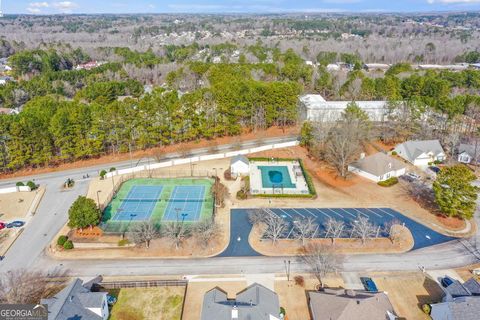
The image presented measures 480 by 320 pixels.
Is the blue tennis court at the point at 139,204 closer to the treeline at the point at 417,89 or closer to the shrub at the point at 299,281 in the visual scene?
the shrub at the point at 299,281

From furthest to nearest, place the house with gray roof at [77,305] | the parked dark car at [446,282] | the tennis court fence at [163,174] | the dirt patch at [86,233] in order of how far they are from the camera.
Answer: the tennis court fence at [163,174], the dirt patch at [86,233], the parked dark car at [446,282], the house with gray roof at [77,305]

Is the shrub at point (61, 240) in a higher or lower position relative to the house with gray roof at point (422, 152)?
higher

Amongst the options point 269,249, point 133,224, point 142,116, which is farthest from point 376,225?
point 142,116

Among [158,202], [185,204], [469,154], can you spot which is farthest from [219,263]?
[469,154]

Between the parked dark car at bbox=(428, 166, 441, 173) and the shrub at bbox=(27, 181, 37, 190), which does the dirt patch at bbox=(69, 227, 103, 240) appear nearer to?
the shrub at bbox=(27, 181, 37, 190)

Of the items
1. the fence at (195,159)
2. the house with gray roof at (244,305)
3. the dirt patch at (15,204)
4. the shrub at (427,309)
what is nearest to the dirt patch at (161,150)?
the fence at (195,159)

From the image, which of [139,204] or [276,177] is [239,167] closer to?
[276,177]
